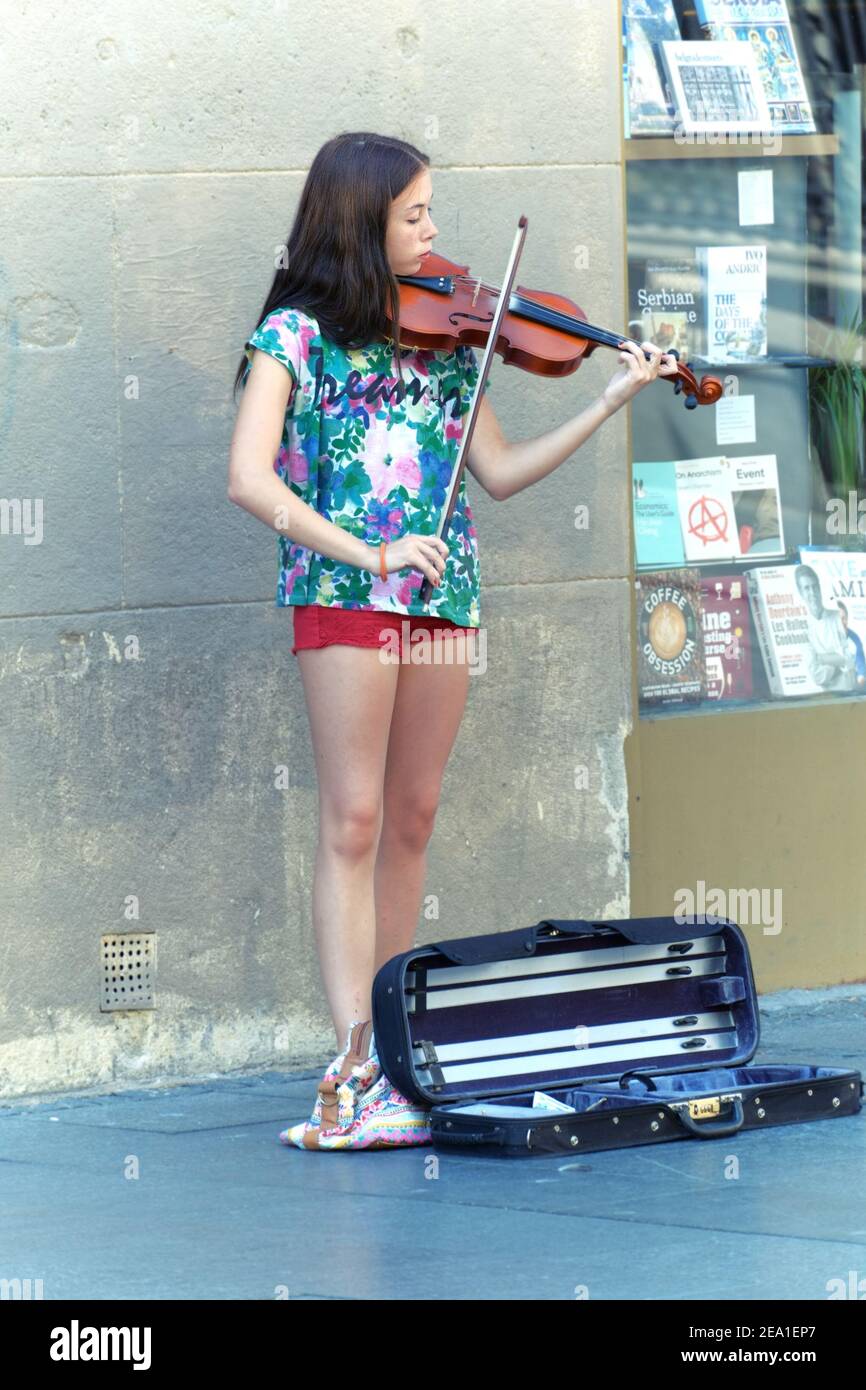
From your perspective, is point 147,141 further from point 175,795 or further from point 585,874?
point 585,874

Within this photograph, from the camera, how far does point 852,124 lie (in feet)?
19.0

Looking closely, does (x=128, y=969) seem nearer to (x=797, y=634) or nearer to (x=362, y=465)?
(x=362, y=465)

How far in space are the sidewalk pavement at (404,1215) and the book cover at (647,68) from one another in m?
2.54

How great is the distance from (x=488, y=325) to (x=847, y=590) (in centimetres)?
207

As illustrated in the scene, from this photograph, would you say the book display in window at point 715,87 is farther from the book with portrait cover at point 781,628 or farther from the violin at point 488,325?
the violin at point 488,325

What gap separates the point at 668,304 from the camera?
5.52 meters

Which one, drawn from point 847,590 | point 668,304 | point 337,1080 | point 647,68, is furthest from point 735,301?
point 337,1080

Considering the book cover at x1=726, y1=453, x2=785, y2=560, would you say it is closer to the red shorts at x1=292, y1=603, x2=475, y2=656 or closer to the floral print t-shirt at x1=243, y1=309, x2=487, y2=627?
the floral print t-shirt at x1=243, y1=309, x2=487, y2=627

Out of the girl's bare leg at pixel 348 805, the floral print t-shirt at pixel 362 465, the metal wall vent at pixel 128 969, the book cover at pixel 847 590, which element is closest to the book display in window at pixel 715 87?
the book cover at pixel 847 590

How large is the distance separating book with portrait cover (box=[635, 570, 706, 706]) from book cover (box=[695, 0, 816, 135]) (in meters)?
1.22

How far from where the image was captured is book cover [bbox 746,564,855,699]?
5.75 meters

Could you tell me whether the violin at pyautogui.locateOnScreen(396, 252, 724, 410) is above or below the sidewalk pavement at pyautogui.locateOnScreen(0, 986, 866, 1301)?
above

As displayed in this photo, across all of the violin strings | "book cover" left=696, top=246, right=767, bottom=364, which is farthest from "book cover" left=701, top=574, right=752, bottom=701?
the violin strings

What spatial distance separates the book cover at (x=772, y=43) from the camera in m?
5.56
